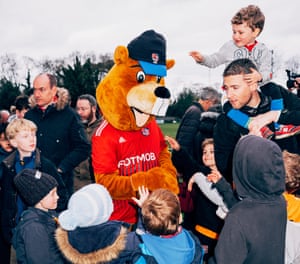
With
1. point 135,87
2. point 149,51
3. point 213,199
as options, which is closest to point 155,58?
point 149,51

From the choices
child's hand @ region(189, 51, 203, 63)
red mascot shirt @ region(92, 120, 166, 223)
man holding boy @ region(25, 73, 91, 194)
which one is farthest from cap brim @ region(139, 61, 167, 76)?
man holding boy @ region(25, 73, 91, 194)

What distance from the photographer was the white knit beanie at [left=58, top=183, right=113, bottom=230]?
2498mm

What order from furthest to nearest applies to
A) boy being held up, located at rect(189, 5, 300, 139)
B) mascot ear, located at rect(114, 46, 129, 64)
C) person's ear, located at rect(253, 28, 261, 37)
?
mascot ear, located at rect(114, 46, 129, 64) < person's ear, located at rect(253, 28, 261, 37) < boy being held up, located at rect(189, 5, 300, 139)

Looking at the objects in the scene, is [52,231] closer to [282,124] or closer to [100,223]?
[100,223]

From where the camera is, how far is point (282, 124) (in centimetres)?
313

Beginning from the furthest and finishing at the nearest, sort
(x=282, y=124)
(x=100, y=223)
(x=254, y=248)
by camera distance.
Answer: (x=282, y=124)
(x=100, y=223)
(x=254, y=248)

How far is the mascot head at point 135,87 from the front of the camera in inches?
126

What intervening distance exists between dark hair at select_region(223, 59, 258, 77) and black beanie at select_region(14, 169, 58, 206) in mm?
1619

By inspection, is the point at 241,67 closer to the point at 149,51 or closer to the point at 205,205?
the point at 149,51

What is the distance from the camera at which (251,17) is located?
314 centimetres

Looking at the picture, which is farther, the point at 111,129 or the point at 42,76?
the point at 42,76

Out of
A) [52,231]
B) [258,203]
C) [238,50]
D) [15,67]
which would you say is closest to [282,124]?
[238,50]

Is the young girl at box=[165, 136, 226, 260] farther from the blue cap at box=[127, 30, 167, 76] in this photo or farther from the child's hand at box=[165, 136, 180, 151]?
the blue cap at box=[127, 30, 167, 76]

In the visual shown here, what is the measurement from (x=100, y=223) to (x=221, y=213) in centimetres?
115
